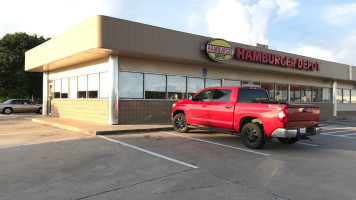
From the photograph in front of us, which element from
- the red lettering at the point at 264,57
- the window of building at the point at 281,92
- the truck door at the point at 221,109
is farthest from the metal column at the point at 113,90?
A: the window of building at the point at 281,92

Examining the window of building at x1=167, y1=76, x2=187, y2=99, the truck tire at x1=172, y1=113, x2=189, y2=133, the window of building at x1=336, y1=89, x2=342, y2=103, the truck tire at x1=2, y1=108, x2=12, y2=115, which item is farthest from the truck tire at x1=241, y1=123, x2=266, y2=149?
the window of building at x1=336, y1=89, x2=342, y2=103

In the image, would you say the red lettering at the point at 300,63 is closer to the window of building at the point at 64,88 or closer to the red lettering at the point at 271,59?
the red lettering at the point at 271,59

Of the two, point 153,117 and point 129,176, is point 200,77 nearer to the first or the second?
point 153,117

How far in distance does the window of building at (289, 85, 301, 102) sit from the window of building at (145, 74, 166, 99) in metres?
13.4

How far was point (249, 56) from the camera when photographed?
16781 millimetres

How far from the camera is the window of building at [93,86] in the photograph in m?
14.7

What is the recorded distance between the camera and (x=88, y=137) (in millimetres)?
9625

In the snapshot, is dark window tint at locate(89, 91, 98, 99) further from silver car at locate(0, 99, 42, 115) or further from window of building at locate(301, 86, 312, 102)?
window of building at locate(301, 86, 312, 102)

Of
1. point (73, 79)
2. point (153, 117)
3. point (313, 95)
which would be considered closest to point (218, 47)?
point (153, 117)

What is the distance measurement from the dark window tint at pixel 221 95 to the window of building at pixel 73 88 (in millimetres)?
11096

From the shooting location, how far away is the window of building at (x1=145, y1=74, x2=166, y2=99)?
14.4m

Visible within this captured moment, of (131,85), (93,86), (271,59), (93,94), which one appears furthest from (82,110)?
(271,59)

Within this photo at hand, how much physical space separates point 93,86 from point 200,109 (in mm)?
7906

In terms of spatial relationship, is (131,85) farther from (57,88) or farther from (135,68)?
(57,88)
